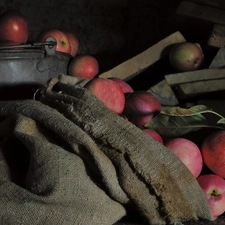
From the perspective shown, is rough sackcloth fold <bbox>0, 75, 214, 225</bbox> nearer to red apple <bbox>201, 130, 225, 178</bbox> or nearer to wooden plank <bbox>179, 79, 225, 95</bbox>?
red apple <bbox>201, 130, 225, 178</bbox>

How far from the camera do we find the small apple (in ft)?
5.42

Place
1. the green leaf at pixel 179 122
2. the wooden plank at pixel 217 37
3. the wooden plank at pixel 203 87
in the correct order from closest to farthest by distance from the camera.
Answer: the green leaf at pixel 179 122
the wooden plank at pixel 203 87
the wooden plank at pixel 217 37

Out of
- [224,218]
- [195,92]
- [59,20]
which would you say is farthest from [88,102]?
[59,20]

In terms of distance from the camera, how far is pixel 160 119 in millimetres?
1186

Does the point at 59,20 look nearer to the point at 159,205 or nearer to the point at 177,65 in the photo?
the point at 177,65

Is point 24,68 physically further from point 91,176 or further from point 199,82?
point 91,176

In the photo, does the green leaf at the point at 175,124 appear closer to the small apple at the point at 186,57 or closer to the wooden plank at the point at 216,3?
the small apple at the point at 186,57


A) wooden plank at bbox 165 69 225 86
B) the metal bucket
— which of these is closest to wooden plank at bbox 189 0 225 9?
wooden plank at bbox 165 69 225 86

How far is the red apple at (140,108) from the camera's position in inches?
50.7

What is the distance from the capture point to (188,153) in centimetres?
112

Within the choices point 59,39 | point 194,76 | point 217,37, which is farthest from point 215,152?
point 59,39

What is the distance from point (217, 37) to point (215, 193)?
78 cm

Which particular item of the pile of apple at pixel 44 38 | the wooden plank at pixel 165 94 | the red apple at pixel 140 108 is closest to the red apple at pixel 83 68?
the pile of apple at pixel 44 38

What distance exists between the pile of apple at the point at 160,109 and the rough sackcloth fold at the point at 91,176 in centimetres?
11
